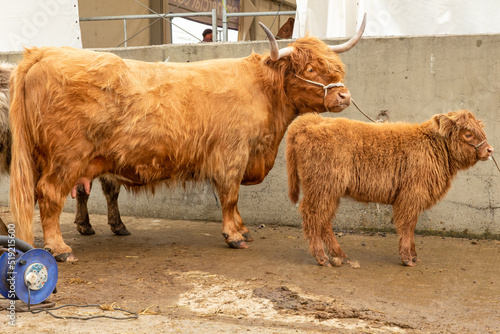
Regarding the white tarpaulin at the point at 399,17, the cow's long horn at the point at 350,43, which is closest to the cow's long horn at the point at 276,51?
the cow's long horn at the point at 350,43

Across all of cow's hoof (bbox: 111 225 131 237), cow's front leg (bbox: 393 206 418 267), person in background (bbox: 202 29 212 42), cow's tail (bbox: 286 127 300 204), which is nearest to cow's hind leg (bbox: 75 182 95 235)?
cow's hoof (bbox: 111 225 131 237)

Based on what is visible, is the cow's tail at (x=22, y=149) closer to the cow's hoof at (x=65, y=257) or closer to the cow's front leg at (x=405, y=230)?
the cow's hoof at (x=65, y=257)

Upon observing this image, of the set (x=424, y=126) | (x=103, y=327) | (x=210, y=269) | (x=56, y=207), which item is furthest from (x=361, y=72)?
(x=103, y=327)

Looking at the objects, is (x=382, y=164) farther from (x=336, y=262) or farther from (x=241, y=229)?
(x=241, y=229)

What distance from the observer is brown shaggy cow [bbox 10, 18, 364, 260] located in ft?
14.7

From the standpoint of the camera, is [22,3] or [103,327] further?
[22,3]

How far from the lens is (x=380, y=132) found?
4617mm

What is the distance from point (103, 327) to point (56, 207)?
1.80m

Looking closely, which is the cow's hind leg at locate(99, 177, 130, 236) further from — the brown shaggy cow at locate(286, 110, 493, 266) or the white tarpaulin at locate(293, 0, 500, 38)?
the white tarpaulin at locate(293, 0, 500, 38)

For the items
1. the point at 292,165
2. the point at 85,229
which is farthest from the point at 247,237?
the point at 85,229

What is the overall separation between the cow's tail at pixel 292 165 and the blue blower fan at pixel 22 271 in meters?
2.19

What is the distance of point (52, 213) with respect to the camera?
4613mm

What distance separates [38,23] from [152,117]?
2.90 metres

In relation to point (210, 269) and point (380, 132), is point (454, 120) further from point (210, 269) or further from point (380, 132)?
point (210, 269)
